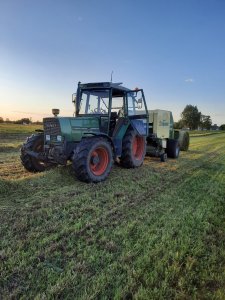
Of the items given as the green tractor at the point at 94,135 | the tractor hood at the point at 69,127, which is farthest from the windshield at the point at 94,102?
the tractor hood at the point at 69,127

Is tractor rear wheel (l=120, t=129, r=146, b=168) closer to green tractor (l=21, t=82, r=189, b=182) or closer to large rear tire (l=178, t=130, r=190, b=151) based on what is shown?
green tractor (l=21, t=82, r=189, b=182)

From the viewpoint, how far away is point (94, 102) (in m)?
8.15

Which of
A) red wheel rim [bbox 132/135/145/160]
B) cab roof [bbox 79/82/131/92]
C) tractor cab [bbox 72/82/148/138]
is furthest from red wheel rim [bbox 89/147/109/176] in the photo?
red wheel rim [bbox 132/135/145/160]

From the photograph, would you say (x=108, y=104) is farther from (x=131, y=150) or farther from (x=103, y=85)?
(x=131, y=150)

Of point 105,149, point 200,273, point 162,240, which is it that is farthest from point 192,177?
point 200,273

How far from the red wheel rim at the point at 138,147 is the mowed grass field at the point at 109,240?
103 inches

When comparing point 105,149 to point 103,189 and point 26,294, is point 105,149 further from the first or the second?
point 26,294

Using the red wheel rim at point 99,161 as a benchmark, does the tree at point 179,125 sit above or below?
above

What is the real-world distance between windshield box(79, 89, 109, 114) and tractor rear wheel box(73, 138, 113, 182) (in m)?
1.33

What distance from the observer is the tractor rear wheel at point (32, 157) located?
7525 millimetres

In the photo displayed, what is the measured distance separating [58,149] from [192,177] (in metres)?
3.89

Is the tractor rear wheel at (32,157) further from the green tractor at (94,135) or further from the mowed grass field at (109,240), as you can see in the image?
the mowed grass field at (109,240)

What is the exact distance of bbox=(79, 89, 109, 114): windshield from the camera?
8.03 meters

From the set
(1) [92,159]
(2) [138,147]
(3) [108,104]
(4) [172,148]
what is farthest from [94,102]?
(4) [172,148]
